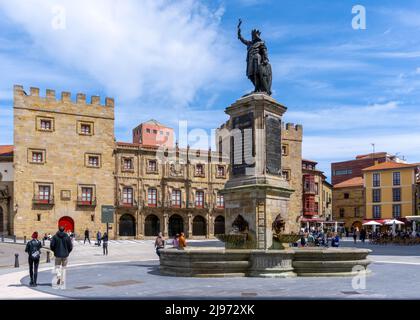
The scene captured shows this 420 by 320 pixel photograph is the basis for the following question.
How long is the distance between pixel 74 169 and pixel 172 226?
14.2 m

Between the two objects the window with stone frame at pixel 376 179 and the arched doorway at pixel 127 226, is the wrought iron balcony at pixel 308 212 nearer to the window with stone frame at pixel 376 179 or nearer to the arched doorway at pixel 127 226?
the window with stone frame at pixel 376 179

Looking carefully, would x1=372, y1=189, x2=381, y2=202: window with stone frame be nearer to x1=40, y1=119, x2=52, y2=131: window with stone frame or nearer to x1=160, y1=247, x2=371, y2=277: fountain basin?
x1=40, y1=119, x2=52, y2=131: window with stone frame

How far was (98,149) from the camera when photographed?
51.8 metres

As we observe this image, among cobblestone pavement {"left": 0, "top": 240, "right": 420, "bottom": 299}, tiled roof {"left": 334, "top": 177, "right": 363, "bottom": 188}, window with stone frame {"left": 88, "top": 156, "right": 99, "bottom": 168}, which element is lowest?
cobblestone pavement {"left": 0, "top": 240, "right": 420, "bottom": 299}

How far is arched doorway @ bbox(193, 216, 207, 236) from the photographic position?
59.0 metres

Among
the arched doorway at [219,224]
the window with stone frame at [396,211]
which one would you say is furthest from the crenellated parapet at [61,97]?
the window with stone frame at [396,211]

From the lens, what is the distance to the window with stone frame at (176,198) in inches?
2269

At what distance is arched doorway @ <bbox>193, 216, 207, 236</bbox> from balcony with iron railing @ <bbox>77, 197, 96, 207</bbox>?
13.7 metres

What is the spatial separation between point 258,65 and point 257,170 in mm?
3928

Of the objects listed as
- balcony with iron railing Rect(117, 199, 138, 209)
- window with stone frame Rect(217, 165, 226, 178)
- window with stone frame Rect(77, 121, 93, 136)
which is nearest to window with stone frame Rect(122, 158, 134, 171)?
balcony with iron railing Rect(117, 199, 138, 209)

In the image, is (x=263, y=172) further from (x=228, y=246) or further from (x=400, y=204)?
(x=400, y=204)

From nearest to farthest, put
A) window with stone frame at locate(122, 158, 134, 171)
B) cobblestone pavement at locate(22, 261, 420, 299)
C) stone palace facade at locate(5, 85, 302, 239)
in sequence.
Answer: cobblestone pavement at locate(22, 261, 420, 299) → stone palace facade at locate(5, 85, 302, 239) → window with stone frame at locate(122, 158, 134, 171)

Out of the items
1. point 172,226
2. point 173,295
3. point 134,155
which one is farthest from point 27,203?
point 173,295

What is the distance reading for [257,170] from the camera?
16297 mm
